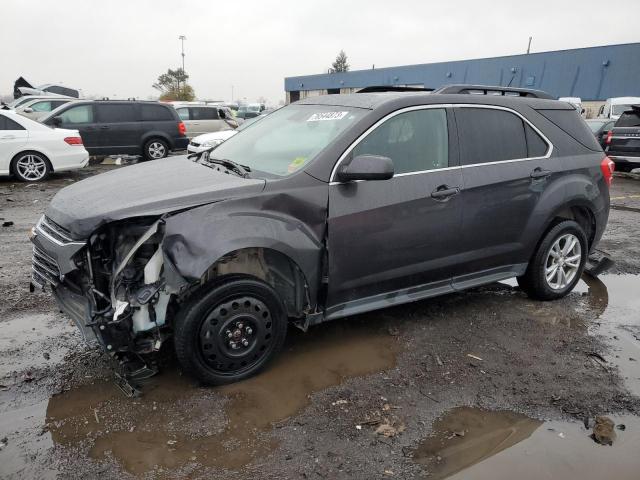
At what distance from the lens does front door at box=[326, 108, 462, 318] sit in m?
3.42

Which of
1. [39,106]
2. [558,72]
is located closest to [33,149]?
[39,106]

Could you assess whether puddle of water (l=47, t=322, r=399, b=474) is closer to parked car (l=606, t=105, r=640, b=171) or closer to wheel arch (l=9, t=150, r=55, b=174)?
wheel arch (l=9, t=150, r=55, b=174)

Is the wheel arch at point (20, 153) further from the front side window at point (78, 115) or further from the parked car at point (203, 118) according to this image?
the parked car at point (203, 118)

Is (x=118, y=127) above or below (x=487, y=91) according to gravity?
below

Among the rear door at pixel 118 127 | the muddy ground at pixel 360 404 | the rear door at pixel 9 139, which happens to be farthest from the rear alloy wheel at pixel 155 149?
the muddy ground at pixel 360 404

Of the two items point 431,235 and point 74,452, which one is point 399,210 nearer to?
point 431,235

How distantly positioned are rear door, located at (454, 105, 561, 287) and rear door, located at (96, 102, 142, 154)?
11768mm

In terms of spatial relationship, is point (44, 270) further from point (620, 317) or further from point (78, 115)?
A: point (78, 115)

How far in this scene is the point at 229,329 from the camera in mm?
3125

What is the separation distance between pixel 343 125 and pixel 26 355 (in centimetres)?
274

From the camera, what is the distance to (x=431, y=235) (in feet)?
12.3

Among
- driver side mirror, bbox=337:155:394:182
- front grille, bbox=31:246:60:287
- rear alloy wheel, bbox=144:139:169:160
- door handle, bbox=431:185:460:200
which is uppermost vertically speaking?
driver side mirror, bbox=337:155:394:182

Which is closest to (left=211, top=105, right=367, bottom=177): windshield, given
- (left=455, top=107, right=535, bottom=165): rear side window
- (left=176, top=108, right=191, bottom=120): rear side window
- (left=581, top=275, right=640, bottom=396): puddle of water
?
(left=455, top=107, right=535, bottom=165): rear side window

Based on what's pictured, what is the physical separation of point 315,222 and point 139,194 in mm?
1111
